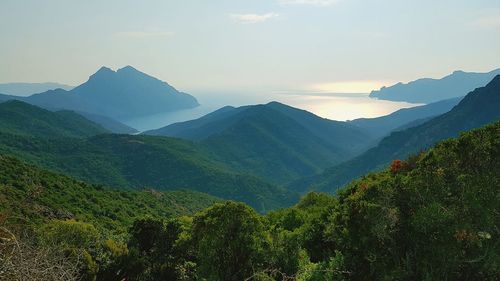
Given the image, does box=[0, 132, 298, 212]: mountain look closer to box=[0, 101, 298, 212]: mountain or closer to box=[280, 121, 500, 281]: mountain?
box=[0, 101, 298, 212]: mountain

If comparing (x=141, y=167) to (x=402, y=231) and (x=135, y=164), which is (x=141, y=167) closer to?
(x=135, y=164)

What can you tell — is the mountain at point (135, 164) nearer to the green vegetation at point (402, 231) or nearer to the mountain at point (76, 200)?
the mountain at point (76, 200)

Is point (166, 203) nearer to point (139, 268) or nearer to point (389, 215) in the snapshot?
point (139, 268)

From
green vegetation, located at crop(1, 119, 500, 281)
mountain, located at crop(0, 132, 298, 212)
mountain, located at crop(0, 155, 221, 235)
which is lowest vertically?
mountain, located at crop(0, 132, 298, 212)

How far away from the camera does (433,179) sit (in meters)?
19.9

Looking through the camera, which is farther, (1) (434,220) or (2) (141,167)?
(2) (141,167)

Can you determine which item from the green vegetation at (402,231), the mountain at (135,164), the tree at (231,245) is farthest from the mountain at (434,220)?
the mountain at (135,164)

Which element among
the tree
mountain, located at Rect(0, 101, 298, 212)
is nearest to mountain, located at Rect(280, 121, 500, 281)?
the tree

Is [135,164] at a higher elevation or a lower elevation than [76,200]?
lower

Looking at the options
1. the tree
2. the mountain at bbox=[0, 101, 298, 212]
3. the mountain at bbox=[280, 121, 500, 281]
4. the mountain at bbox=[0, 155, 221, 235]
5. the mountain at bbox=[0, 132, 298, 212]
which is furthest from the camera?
the mountain at bbox=[0, 101, 298, 212]

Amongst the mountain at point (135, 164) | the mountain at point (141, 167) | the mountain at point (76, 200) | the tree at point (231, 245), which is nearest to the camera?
the tree at point (231, 245)

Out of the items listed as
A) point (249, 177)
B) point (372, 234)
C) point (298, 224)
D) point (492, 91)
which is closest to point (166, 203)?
point (298, 224)

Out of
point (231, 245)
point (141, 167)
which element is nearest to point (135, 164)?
point (141, 167)

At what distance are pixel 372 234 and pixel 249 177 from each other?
162m
